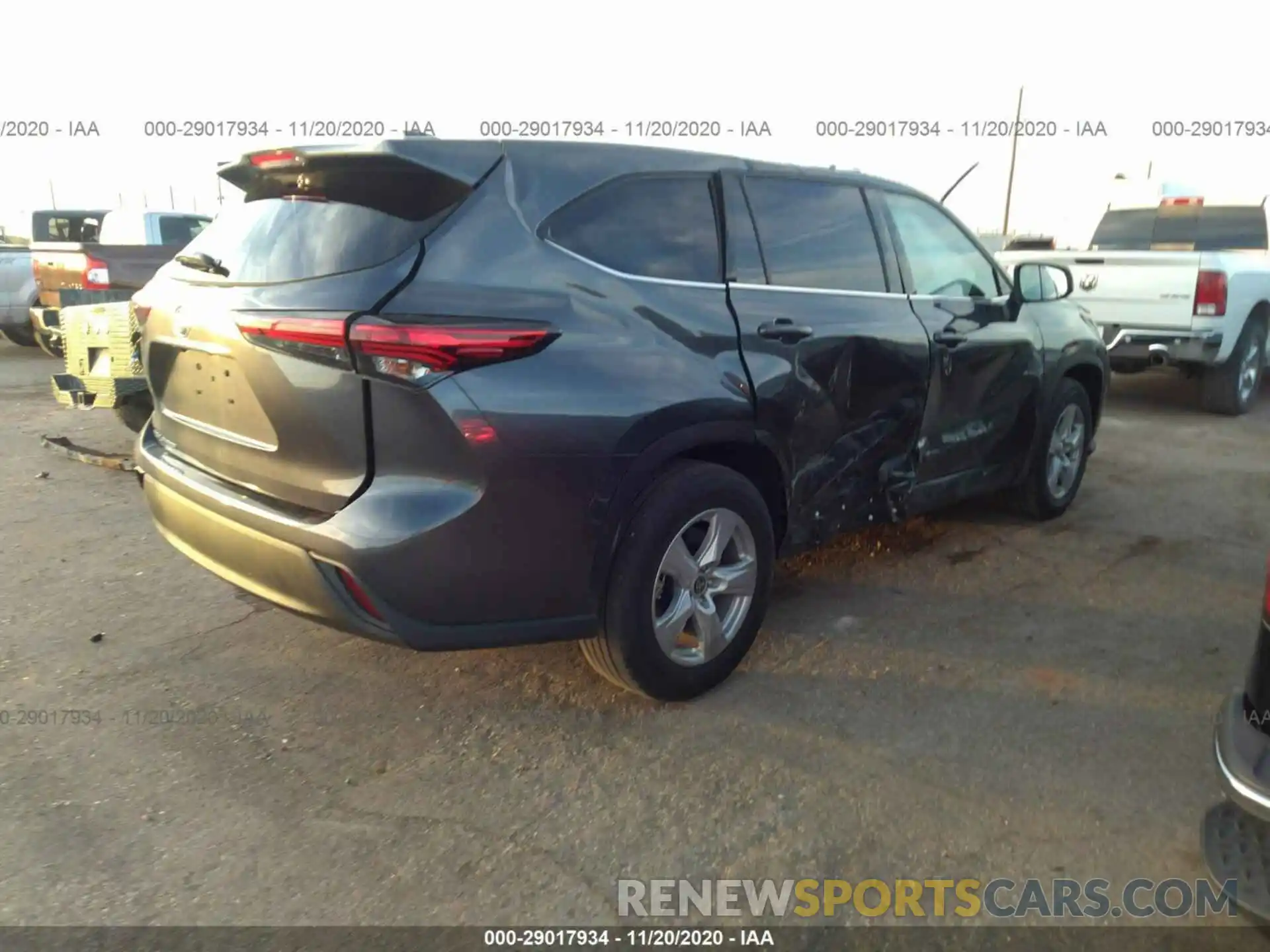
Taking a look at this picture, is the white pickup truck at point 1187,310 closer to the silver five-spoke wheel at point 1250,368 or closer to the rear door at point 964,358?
the silver five-spoke wheel at point 1250,368

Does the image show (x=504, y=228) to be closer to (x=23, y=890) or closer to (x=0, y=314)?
(x=23, y=890)

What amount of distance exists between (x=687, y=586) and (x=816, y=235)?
60.6 inches

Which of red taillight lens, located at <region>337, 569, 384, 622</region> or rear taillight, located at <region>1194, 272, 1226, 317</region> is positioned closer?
red taillight lens, located at <region>337, 569, 384, 622</region>

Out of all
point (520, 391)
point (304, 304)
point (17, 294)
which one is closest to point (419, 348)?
point (520, 391)

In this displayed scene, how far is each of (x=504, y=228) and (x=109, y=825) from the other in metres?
2.00

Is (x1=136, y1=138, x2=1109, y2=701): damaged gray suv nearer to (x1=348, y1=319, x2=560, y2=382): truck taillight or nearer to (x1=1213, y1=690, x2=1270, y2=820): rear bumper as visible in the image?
(x1=348, y1=319, x2=560, y2=382): truck taillight

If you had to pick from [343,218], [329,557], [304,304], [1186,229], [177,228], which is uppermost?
[1186,229]

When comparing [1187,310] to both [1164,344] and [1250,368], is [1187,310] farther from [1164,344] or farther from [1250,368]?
[1250,368]

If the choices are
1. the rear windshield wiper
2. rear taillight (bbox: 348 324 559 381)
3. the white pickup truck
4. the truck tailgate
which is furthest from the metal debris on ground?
the white pickup truck

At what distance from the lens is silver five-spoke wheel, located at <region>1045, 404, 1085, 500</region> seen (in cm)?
539

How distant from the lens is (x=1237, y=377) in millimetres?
8992

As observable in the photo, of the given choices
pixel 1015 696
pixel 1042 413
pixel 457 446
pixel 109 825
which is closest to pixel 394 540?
pixel 457 446

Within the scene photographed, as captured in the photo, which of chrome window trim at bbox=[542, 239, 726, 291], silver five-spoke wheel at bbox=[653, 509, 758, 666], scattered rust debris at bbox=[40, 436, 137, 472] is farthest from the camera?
scattered rust debris at bbox=[40, 436, 137, 472]

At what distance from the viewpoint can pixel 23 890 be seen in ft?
8.12
